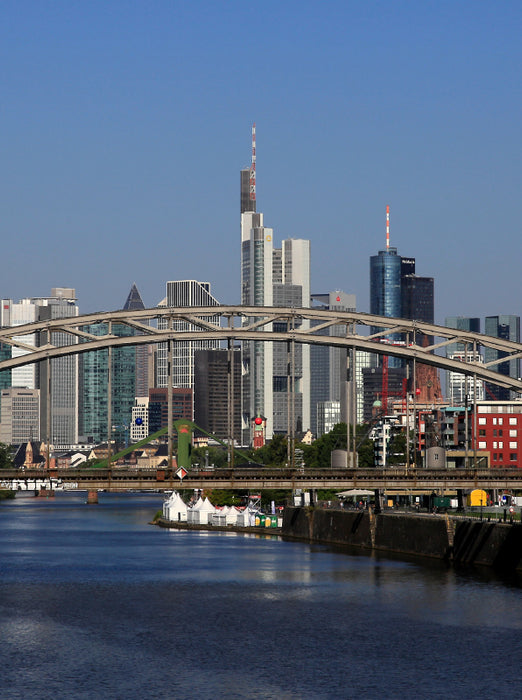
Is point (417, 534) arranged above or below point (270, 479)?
below

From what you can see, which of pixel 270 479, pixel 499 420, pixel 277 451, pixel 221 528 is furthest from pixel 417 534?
pixel 277 451

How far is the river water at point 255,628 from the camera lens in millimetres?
41719

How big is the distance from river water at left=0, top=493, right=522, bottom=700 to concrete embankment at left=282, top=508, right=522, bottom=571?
2.02 m

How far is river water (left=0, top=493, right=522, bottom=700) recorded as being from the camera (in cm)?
4172

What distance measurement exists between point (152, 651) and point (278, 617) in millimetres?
8825

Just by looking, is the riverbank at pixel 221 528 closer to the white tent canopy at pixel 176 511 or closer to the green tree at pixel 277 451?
the white tent canopy at pixel 176 511

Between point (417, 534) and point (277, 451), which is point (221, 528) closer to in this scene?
point (417, 534)

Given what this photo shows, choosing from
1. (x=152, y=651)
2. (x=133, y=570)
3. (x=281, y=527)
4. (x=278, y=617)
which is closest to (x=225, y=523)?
(x=281, y=527)

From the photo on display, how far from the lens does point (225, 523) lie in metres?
115

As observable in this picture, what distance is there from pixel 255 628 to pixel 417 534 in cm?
2802

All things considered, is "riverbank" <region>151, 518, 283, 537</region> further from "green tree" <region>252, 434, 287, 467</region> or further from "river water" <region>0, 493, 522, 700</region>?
"green tree" <region>252, 434, 287, 467</region>

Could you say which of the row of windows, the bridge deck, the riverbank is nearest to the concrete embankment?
the riverbank

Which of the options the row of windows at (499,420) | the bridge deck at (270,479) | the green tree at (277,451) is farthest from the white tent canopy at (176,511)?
the bridge deck at (270,479)

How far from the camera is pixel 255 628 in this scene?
5141 centimetres
